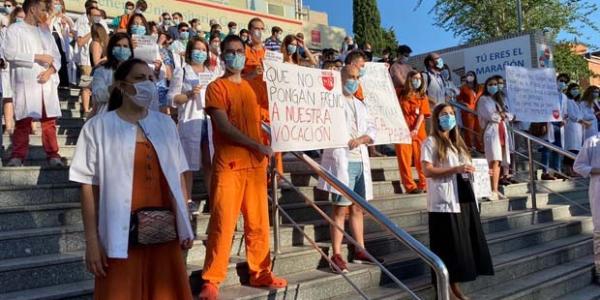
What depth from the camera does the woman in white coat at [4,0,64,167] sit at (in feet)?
19.0

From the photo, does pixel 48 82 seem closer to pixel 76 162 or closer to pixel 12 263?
pixel 12 263

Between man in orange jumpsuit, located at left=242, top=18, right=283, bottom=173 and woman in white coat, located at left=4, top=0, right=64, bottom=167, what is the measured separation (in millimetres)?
2044

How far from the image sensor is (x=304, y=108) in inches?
199

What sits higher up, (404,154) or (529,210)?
(404,154)

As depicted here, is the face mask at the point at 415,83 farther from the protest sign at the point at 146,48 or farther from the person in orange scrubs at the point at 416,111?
the protest sign at the point at 146,48

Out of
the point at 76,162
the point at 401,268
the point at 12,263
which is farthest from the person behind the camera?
the point at 401,268

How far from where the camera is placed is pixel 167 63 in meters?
7.58

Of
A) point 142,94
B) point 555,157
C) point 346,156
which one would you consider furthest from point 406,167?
point 142,94

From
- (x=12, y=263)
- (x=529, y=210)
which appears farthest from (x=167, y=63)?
(x=529, y=210)

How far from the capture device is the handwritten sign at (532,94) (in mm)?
9102

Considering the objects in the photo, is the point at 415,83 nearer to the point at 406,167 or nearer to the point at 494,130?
the point at 406,167

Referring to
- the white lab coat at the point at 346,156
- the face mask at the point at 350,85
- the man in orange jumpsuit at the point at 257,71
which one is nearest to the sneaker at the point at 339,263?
the white lab coat at the point at 346,156

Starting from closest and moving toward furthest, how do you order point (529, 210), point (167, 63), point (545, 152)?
point (167, 63) → point (529, 210) → point (545, 152)

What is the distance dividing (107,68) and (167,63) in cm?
251
